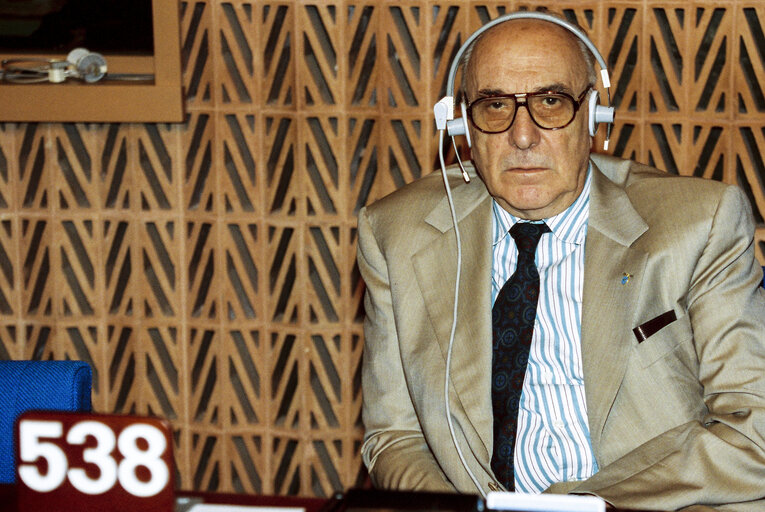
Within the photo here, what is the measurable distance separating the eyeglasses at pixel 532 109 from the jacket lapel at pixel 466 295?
194 mm

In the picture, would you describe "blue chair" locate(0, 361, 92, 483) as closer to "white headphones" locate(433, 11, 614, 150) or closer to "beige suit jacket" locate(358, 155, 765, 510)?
→ "beige suit jacket" locate(358, 155, 765, 510)

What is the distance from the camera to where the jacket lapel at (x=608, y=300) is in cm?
163

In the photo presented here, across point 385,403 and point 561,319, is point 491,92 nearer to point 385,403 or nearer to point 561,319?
point 561,319

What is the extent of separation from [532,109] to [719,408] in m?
0.61

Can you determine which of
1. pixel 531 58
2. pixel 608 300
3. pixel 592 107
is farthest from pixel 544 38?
pixel 608 300

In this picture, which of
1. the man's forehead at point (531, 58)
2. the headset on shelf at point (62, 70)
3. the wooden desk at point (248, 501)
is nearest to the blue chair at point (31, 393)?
the wooden desk at point (248, 501)

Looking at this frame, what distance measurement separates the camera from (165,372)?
8.84ft

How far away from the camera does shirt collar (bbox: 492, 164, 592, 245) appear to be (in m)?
1.77

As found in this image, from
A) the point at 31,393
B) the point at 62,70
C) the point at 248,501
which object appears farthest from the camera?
the point at 62,70

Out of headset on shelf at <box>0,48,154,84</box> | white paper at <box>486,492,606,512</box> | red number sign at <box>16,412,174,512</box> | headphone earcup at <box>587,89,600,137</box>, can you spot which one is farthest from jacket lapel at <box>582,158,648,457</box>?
headset on shelf at <box>0,48,154,84</box>

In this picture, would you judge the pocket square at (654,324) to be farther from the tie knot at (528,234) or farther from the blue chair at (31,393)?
the blue chair at (31,393)

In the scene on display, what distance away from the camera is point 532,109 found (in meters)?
1.71

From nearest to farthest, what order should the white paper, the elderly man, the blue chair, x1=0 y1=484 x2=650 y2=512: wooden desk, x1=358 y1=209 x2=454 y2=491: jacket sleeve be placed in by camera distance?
the white paper, x1=0 y1=484 x2=650 y2=512: wooden desk, the blue chair, the elderly man, x1=358 y1=209 x2=454 y2=491: jacket sleeve

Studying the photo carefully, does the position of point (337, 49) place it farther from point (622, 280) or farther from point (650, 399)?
point (650, 399)
